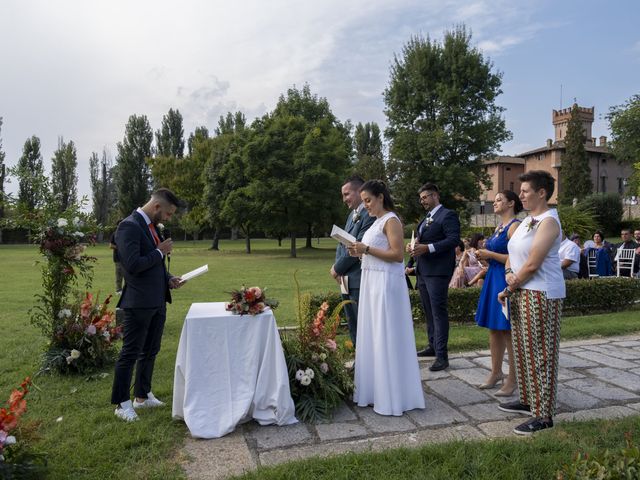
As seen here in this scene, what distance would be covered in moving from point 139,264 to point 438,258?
135 inches

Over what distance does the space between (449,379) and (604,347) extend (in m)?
2.93

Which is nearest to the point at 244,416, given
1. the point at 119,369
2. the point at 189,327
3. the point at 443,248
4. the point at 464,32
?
the point at 189,327

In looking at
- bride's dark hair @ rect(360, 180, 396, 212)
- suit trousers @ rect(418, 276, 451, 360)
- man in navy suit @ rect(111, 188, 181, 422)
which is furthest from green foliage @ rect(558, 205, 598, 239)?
man in navy suit @ rect(111, 188, 181, 422)

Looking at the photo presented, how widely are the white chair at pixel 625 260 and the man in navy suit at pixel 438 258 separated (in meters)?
9.28

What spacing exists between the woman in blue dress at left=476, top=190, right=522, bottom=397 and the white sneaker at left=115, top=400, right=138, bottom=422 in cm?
346

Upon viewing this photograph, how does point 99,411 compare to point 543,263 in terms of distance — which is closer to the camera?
point 543,263

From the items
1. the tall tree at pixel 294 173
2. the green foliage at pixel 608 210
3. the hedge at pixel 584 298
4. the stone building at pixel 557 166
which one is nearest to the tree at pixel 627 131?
the green foliage at pixel 608 210

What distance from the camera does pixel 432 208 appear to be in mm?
6125

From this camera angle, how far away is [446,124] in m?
35.2

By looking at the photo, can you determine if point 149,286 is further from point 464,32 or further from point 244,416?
point 464,32

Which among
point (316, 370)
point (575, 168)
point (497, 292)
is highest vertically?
point (575, 168)

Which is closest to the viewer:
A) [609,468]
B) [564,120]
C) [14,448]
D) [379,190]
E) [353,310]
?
[609,468]

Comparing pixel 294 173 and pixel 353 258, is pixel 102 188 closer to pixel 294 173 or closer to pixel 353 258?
pixel 294 173

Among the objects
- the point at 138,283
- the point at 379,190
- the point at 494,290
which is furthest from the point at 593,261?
the point at 138,283
